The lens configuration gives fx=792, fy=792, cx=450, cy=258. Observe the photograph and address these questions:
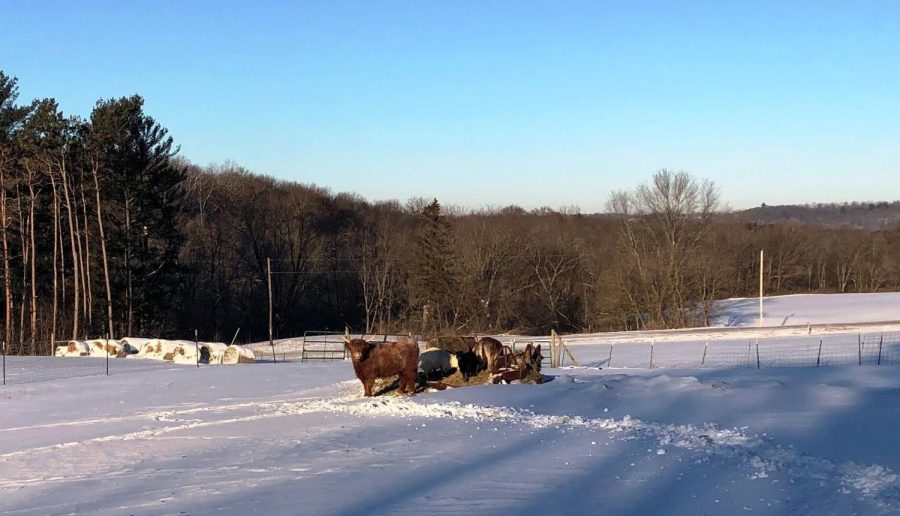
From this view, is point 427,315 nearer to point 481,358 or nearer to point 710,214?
point 710,214

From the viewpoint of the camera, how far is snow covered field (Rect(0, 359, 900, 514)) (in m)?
8.11

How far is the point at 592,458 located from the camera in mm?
9852

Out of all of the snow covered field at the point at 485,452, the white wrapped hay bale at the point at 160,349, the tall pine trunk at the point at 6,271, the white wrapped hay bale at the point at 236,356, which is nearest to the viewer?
the snow covered field at the point at 485,452

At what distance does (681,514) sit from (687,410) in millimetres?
6263

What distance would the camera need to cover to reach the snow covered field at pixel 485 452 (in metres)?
8.11

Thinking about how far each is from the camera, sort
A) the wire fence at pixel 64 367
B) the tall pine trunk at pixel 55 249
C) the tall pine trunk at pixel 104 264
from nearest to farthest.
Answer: the wire fence at pixel 64 367
the tall pine trunk at pixel 104 264
the tall pine trunk at pixel 55 249

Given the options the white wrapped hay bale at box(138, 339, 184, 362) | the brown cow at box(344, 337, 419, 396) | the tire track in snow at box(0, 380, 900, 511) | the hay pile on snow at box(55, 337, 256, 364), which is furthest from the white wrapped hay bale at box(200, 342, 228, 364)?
the brown cow at box(344, 337, 419, 396)

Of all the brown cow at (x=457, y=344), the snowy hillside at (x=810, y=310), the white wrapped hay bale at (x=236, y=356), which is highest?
the brown cow at (x=457, y=344)

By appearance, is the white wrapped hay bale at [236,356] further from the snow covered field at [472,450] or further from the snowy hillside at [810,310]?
the snowy hillside at [810,310]

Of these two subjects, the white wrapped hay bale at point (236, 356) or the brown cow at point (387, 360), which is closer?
the brown cow at point (387, 360)

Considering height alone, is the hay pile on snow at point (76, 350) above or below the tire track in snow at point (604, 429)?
below

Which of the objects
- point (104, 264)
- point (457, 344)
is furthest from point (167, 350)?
point (457, 344)

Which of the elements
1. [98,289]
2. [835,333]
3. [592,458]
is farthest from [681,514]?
[98,289]

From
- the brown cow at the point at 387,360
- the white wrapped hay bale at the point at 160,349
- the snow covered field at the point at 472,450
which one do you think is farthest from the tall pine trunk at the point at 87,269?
the brown cow at the point at 387,360
